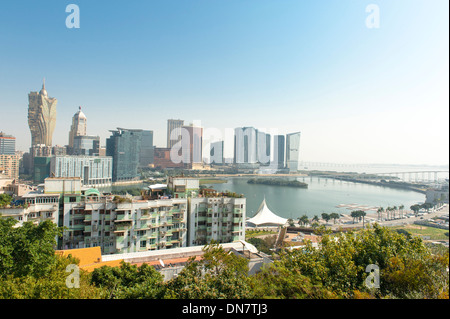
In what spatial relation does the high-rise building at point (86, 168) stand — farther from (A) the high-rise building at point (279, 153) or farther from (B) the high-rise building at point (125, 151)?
(A) the high-rise building at point (279, 153)

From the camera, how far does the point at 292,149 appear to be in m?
30.3

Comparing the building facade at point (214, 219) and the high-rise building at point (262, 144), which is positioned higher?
the high-rise building at point (262, 144)

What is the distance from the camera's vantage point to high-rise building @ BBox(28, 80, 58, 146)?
16.3 feet

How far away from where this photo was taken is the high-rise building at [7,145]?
42.4 ft

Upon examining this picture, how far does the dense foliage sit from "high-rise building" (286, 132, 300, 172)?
2864cm

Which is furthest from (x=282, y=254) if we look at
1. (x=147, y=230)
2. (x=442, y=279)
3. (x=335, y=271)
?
(x=147, y=230)

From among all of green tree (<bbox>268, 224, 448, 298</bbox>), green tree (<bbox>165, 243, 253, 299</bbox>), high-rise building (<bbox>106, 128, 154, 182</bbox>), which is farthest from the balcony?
high-rise building (<bbox>106, 128, 154, 182</bbox>)

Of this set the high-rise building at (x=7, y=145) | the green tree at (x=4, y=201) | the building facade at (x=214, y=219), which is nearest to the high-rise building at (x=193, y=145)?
the building facade at (x=214, y=219)

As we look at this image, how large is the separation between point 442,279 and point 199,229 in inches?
152

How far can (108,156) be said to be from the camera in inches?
773

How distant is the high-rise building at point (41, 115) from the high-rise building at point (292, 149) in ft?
83.8

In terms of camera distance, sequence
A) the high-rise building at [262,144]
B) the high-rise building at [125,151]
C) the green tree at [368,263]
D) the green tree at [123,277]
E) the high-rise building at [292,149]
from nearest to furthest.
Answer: the green tree at [368,263] < the green tree at [123,277] < the high-rise building at [262,144] < the high-rise building at [125,151] < the high-rise building at [292,149]

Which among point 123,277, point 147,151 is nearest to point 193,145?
point 147,151
